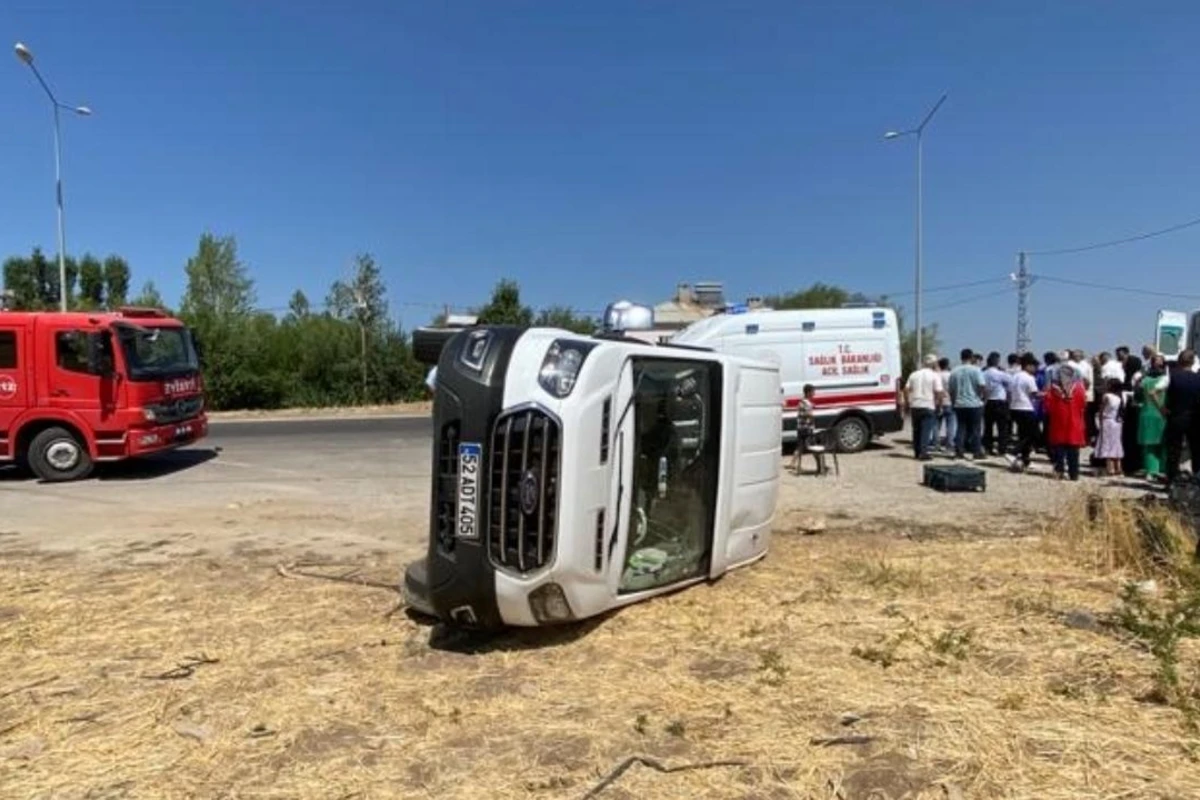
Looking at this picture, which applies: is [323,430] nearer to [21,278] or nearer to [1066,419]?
[1066,419]

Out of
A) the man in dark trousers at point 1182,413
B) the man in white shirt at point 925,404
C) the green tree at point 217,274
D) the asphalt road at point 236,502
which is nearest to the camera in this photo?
the asphalt road at point 236,502

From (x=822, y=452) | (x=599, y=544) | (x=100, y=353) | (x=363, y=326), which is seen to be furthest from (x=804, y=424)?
(x=363, y=326)

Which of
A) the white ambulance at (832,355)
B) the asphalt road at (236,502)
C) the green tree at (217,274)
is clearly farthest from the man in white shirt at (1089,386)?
the green tree at (217,274)

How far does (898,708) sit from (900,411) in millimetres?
13320

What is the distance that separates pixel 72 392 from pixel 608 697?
11843mm

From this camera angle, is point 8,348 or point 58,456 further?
point 58,456

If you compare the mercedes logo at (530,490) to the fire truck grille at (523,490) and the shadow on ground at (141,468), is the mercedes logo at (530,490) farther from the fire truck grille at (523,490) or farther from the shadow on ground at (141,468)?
the shadow on ground at (141,468)

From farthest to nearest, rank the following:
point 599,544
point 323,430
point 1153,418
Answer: point 323,430
point 1153,418
point 599,544

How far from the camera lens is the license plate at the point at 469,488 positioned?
452 cm

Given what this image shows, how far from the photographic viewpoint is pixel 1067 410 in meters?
12.0

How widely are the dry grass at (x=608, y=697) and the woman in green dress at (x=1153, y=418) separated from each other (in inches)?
270

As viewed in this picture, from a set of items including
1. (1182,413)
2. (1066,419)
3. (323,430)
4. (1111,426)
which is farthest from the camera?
(323,430)

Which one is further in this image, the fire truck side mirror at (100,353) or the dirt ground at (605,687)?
the fire truck side mirror at (100,353)

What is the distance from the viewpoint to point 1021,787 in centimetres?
320
